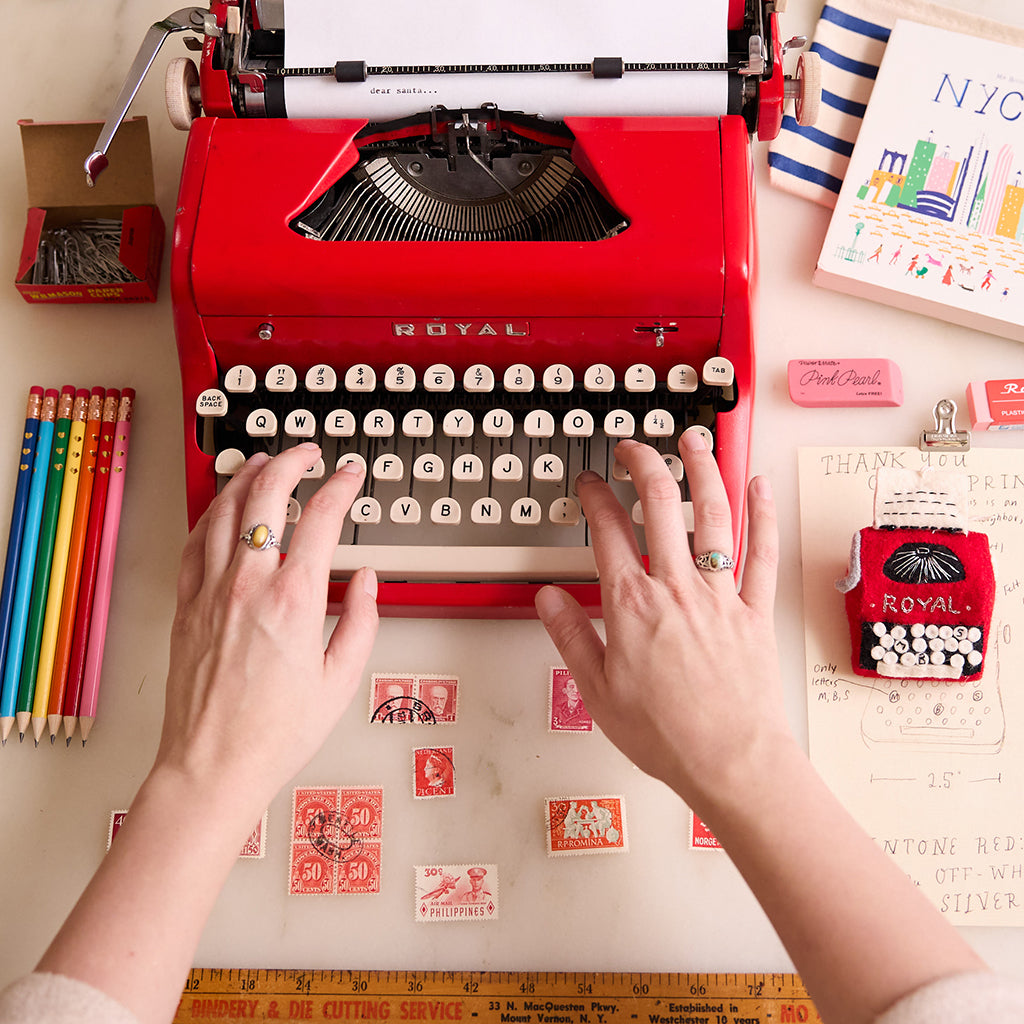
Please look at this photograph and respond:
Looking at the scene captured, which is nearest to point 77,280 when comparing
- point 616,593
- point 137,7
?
point 137,7

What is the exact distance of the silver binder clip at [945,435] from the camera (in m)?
1.60

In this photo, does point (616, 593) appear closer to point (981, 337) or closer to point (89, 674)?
point (89, 674)

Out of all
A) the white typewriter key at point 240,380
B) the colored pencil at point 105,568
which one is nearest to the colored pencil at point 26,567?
the colored pencil at point 105,568

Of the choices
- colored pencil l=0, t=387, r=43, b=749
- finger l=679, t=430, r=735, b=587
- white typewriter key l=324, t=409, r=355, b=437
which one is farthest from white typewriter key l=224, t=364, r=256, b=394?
finger l=679, t=430, r=735, b=587

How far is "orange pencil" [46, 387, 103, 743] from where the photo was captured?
1.46 meters

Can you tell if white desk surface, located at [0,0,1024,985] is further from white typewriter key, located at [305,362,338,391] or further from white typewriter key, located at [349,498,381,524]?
white typewriter key, located at [305,362,338,391]

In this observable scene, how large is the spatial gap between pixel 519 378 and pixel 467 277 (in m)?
0.17

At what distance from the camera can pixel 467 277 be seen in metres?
1.34

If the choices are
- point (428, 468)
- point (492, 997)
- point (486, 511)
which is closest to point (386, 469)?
point (428, 468)

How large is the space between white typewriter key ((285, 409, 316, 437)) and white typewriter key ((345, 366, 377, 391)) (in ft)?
0.26

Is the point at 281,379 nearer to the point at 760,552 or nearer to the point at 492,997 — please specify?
the point at 760,552

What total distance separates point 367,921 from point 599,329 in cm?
99

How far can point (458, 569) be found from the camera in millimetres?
1385

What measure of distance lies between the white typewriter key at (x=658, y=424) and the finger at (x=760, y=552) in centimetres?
15
